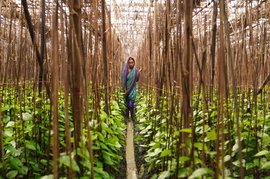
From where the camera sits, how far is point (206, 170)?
1.22 m

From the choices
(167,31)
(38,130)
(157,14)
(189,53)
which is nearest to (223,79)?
(189,53)

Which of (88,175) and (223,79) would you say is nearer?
(223,79)

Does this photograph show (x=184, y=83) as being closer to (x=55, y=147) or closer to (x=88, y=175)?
(x=55, y=147)

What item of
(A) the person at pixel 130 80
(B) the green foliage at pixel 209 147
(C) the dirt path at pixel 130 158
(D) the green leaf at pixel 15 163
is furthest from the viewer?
(A) the person at pixel 130 80

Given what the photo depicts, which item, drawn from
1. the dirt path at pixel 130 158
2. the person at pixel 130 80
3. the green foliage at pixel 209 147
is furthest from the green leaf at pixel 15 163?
the person at pixel 130 80

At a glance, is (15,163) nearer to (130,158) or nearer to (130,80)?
(130,158)

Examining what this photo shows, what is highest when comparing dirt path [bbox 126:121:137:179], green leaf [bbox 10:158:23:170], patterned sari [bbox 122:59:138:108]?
patterned sari [bbox 122:59:138:108]

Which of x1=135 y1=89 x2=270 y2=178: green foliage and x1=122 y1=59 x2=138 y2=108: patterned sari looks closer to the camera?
x1=135 y1=89 x2=270 y2=178: green foliage

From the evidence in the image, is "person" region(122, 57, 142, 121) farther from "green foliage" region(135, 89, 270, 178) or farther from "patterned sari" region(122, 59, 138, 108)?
"green foliage" region(135, 89, 270, 178)

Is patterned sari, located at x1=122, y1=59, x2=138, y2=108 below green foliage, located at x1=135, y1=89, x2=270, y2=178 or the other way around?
the other way around

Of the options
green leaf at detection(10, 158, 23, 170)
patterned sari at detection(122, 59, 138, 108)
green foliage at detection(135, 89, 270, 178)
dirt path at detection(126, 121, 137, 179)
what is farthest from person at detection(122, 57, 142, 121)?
green leaf at detection(10, 158, 23, 170)

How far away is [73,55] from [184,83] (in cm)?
47

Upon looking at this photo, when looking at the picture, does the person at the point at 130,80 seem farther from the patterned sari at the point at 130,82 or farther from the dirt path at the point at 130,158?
the dirt path at the point at 130,158

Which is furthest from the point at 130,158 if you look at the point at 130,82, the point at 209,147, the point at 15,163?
the point at 130,82
